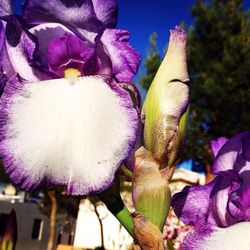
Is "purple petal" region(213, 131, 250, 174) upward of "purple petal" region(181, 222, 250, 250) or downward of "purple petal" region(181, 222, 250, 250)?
upward

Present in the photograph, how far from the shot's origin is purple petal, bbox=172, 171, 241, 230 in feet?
2.64

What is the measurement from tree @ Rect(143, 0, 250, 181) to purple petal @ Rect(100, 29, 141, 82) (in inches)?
509

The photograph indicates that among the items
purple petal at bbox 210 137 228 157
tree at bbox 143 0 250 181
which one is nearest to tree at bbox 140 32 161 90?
tree at bbox 143 0 250 181

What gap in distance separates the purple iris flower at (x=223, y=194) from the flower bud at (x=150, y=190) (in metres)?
0.07

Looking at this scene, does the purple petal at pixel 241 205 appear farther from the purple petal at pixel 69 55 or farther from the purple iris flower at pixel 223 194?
the purple petal at pixel 69 55

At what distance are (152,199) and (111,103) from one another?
150 mm

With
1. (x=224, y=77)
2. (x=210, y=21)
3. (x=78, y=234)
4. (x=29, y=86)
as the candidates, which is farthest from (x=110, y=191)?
(x=78, y=234)

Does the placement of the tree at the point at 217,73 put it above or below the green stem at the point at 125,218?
above

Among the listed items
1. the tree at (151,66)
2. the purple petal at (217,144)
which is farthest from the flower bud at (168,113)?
the tree at (151,66)

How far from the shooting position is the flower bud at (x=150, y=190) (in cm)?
67

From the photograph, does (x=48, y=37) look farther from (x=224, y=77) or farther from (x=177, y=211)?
(x=224, y=77)

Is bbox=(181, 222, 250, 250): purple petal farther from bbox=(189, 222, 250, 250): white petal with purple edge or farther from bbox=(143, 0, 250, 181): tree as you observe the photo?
bbox=(143, 0, 250, 181): tree

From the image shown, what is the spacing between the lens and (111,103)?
23.8 inches

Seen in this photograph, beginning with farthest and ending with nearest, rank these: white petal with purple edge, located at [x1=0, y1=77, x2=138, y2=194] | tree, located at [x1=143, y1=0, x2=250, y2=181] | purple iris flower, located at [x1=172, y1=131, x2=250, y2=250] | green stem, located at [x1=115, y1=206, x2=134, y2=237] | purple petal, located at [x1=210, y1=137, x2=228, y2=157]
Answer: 1. tree, located at [x1=143, y1=0, x2=250, y2=181]
2. purple petal, located at [x1=210, y1=137, x2=228, y2=157]
3. purple iris flower, located at [x1=172, y1=131, x2=250, y2=250]
4. green stem, located at [x1=115, y1=206, x2=134, y2=237]
5. white petal with purple edge, located at [x1=0, y1=77, x2=138, y2=194]
